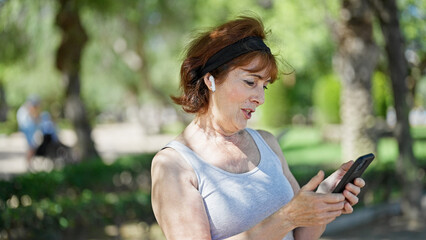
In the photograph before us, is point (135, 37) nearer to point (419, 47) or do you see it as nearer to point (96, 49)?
point (96, 49)

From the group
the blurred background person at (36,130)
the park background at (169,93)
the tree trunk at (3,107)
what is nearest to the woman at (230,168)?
the park background at (169,93)

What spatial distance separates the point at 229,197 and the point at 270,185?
0.19 m

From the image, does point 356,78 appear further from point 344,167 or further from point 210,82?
point 210,82

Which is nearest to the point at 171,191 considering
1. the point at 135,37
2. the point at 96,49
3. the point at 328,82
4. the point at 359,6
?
the point at 359,6

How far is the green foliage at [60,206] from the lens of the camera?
580 cm

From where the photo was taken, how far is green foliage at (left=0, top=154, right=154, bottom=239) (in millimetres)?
5805

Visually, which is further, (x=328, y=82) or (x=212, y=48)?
(x=328, y=82)

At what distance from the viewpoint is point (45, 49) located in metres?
17.9

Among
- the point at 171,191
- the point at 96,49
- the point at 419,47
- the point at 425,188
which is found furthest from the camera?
the point at 96,49

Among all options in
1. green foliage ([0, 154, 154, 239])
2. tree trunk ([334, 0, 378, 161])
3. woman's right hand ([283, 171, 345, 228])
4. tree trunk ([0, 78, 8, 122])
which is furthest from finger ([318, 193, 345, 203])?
tree trunk ([0, 78, 8, 122])

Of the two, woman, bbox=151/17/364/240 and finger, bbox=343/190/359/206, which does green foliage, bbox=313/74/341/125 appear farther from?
finger, bbox=343/190/359/206

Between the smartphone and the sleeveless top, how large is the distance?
10.4 inches

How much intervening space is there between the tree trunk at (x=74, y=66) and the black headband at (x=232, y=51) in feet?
26.7

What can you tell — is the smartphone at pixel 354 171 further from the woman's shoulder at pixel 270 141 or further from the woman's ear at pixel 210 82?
the woman's ear at pixel 210 82
